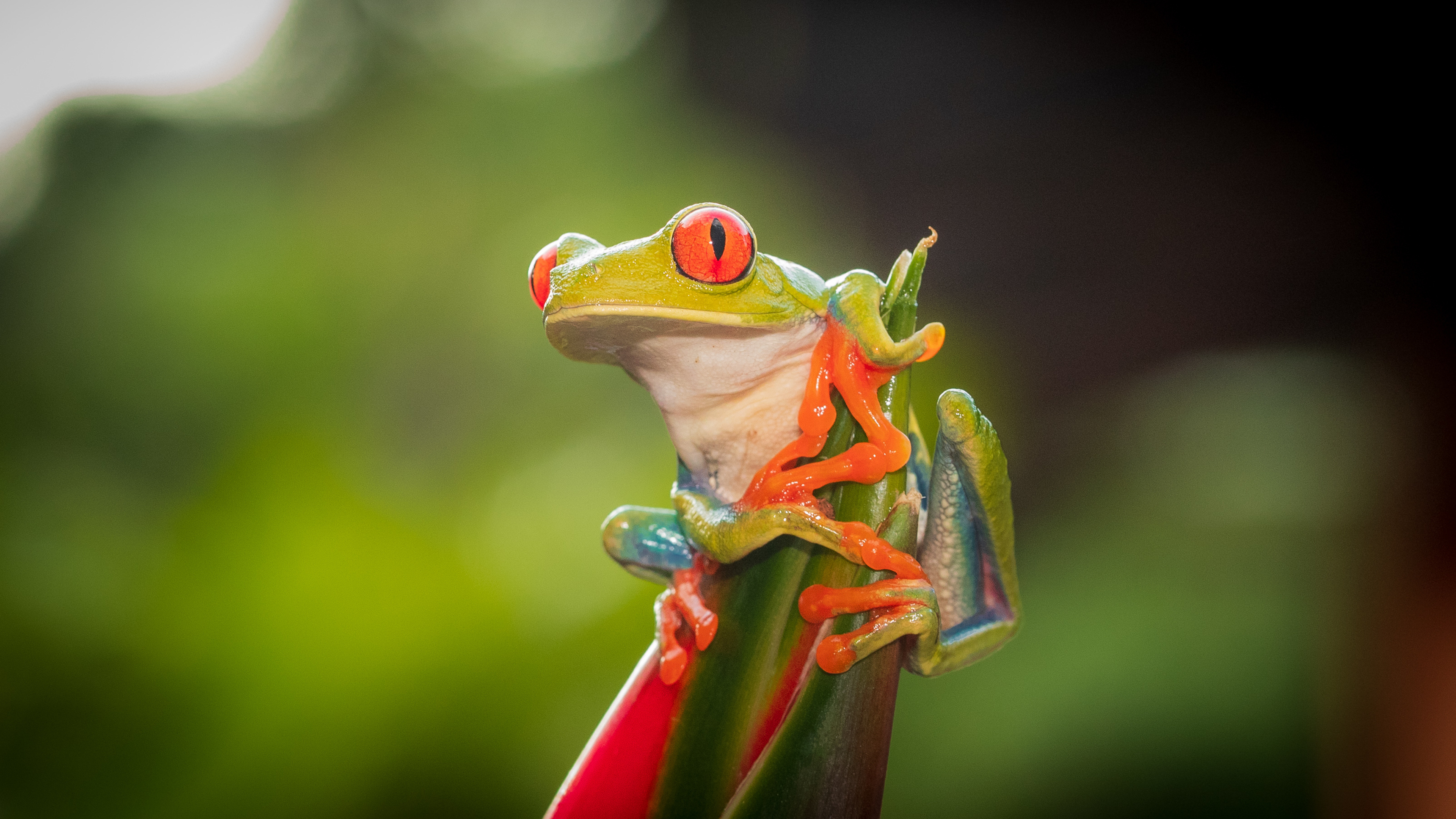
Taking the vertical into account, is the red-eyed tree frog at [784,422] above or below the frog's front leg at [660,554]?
above

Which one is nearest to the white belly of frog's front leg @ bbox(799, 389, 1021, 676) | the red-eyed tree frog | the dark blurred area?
the red-eyed tree frog

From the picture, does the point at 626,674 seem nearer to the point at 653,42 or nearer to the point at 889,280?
the point at 889,280

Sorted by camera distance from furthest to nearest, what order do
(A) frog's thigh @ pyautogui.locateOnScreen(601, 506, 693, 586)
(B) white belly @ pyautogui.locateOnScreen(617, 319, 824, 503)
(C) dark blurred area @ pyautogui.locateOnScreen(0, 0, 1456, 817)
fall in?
(C) dark blurred area @ pyautogui.locateOnScreen(0, 0, 1456, 817) → (A) frog's thigh @ pyautogui.locateOnScreen(601, 506, 693, 586) → (B) white belly @ pyautogui.locateOnScreen(617, 319, 824, 503)

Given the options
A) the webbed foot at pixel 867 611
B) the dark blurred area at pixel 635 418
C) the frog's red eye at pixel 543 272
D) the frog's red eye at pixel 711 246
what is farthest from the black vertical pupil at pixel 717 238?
the dark blurred area at pixel 635 418

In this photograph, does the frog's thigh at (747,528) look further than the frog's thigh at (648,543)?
A: No

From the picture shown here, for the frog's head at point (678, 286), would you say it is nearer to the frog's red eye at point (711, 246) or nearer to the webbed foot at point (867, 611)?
the frog's red eye at point (711, 246)

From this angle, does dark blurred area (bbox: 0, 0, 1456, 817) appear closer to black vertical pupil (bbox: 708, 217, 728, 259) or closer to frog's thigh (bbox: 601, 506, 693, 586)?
frog's thigh (bbox: 601, 506, 693, 586)

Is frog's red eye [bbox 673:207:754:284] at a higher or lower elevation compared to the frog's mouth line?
higher

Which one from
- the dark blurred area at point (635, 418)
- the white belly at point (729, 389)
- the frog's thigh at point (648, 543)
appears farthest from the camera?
the dark blurred area at point (635, 418)
